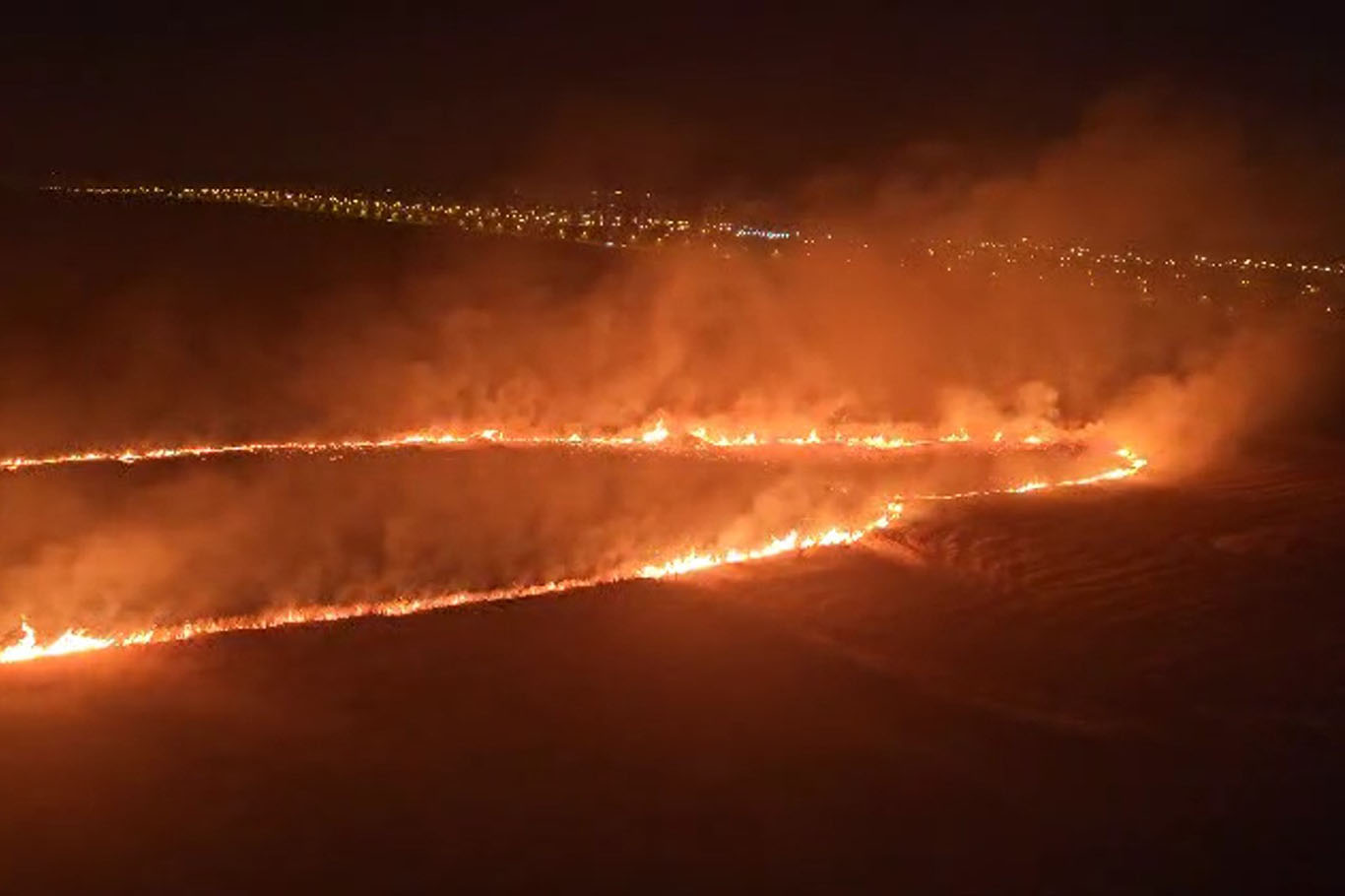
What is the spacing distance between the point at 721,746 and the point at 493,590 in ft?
7.87

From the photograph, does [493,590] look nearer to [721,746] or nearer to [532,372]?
[721,746]

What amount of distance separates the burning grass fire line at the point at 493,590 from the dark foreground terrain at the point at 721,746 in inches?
8.5

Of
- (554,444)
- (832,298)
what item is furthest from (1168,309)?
(554,444)

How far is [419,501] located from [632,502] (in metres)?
1.67

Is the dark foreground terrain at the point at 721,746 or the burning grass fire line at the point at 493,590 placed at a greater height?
the burning grass fire line at the point at 493,590

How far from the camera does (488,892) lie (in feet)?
15.0

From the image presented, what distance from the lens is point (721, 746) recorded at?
5.67 metres

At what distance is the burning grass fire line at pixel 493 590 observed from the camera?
6.60 metres

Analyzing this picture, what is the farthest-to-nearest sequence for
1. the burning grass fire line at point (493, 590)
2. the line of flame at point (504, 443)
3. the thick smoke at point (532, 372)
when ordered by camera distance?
the line of flame at point (504, 443), the thick smoke at point (532, 372), the burning grass fire line at point (493, 590)

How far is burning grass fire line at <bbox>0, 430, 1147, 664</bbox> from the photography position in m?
6.60

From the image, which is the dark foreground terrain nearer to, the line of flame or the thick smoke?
the thick smoke

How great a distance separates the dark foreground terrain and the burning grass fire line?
0.22m

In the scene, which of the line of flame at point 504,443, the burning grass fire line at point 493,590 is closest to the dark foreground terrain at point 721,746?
the burning grass fire line at point 493,590

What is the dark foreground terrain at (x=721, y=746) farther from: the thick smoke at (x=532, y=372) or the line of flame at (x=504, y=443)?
the line of flame at (x=504, y=443)
